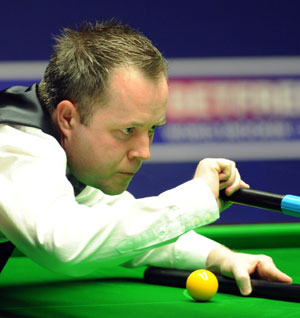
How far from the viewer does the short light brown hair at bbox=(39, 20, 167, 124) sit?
188cm

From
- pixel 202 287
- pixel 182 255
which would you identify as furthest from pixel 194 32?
pixel 202 287

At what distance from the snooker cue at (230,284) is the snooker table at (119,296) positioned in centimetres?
2

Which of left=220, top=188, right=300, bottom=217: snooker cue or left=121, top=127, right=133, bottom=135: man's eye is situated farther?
left=220, top=188, right=300, bottom=217: snooker cue

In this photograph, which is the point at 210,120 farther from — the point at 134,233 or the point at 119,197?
the point at 134,233

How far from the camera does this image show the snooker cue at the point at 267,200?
195 centimetres

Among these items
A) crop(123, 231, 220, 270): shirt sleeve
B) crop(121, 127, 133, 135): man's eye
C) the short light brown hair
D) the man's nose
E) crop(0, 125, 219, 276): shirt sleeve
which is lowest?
crop(123, 231, 220, 270): shirt sleeve

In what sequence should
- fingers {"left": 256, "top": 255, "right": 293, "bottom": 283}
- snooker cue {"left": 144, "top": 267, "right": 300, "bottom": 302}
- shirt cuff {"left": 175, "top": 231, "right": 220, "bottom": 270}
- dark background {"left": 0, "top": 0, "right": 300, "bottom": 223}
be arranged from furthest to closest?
dark background {"left": 0, "top": 0, "right": 300, "bottom": 223} < shirt cuff {"left": 175, "top": 231, "right": 220, "bottom": 270} < fingers {"left": 256, "top": 255, "right": 293, "bottom": 283} < snooker cue {"left": 144, "top": 267, "right": 300, "bottom": 302}

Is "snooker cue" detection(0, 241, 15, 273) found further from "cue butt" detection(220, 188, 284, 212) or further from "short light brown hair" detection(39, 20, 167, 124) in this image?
"cue butt" detection(220, 188, 284, 212)

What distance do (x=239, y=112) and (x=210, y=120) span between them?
6.9 inches

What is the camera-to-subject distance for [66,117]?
1.93m

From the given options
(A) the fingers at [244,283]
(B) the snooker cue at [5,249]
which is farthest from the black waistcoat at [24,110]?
(A) the fingers at [244,283]

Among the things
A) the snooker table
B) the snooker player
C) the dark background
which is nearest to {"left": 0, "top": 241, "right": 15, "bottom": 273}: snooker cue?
the snooker table

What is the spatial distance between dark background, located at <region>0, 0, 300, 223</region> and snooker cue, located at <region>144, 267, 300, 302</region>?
205 cm

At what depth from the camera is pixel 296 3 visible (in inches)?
171
